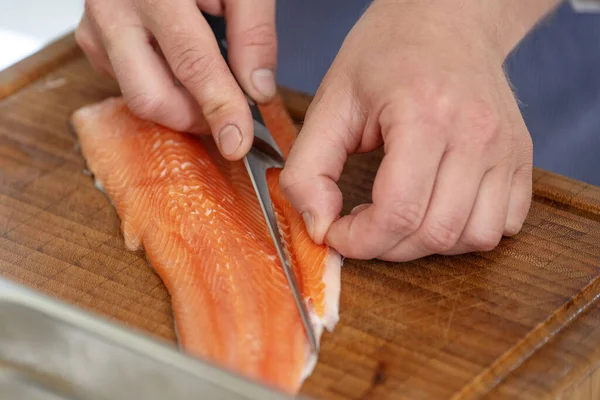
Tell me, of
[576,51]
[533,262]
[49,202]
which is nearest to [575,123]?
[576,51]

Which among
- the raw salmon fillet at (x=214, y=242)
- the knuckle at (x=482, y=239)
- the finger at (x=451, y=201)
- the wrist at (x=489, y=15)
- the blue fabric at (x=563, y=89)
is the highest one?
the wrist at (x=489, y=15)

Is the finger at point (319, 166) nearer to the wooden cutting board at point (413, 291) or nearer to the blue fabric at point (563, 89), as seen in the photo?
the wooden cutting board at point (413, 291)

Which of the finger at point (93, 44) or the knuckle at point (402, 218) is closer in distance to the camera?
the knuckle at point (402, 218)

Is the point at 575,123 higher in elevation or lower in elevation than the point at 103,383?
lower

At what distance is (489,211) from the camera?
1.62 meters

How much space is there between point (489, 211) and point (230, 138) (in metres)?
0.60

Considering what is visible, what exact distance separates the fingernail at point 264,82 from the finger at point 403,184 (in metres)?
0.51

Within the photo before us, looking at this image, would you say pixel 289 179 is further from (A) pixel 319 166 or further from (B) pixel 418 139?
(B) pixel 418 139

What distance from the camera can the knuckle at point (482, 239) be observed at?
1.63 m

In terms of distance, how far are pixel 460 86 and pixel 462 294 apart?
42 cm

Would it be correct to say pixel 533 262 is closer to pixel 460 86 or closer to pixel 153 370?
pixel 460 86

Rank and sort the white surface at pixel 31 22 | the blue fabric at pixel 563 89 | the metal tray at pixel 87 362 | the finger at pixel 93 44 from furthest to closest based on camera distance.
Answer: the white surface at pixel 31 22
the blue fabric at pixel 563 89
the finger at pixel 93 44
the metal tray at pixel 87 362

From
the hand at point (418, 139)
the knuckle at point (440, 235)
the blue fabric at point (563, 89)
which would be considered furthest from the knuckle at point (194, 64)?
the blue fabric at point (563, 89)

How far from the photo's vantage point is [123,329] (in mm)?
1214
